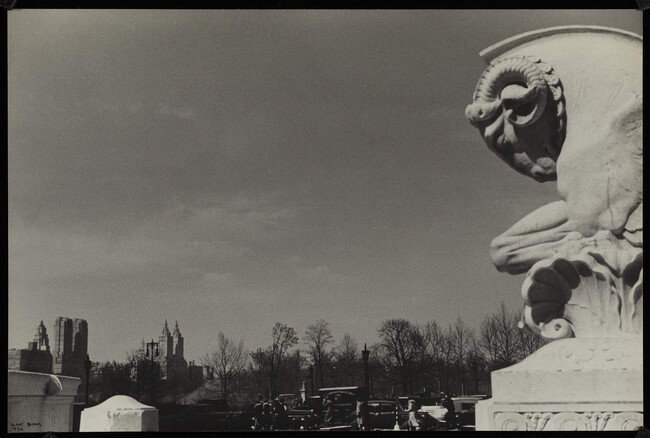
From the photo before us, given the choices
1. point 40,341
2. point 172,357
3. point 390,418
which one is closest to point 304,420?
point 390,418

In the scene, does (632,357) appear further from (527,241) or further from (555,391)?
(527,241)

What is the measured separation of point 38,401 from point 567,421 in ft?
15.4

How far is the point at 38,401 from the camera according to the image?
23.3 ft

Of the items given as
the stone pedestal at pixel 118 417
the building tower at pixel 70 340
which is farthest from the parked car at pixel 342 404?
the stone pedestal at pixel 118 417

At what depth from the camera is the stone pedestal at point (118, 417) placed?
7268mm

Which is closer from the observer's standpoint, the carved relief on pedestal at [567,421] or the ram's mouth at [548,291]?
the carved relief on pedestal at [567,421]

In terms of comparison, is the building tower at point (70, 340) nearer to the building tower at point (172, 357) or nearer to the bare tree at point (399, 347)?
the building tower at point (172, 357)

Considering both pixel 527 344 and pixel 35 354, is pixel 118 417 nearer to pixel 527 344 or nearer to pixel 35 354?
pixel 35 354

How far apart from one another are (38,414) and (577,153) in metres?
5.28

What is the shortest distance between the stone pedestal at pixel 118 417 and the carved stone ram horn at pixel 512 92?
165 inches

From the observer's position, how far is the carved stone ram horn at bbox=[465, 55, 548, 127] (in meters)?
5.99

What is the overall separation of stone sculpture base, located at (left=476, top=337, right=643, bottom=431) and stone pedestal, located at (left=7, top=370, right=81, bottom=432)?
3992 millimetres
